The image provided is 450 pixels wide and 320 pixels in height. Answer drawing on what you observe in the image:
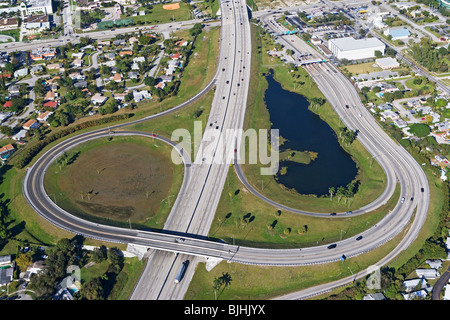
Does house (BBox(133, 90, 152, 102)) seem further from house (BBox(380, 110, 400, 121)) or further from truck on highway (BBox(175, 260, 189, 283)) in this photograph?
house (BBox(380, 110, 400, 121))

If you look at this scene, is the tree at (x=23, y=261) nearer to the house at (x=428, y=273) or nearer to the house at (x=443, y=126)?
the house at (x=428, y=273)

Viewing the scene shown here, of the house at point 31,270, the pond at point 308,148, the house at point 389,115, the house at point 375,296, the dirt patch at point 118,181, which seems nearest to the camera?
the house at point 375,296

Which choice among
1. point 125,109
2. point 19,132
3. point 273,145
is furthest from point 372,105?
point 19,132

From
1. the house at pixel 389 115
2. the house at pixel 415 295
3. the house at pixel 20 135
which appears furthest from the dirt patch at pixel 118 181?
the house at pixel 389 115

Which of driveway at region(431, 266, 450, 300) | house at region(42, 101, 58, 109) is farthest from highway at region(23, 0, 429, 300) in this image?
house at region(42, 101, 58, 109)
